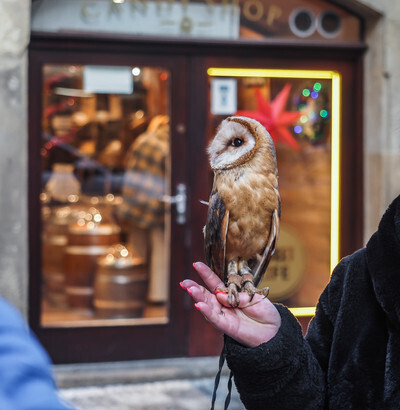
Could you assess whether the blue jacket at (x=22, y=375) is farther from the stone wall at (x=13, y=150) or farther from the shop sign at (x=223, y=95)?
the shop sign at (x=223, y=95)

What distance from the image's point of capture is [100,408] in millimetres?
4289

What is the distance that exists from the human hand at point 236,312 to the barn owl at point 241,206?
0.10 ft

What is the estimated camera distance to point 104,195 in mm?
4898

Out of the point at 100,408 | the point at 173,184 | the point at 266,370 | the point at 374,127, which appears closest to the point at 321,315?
the point at 266,370

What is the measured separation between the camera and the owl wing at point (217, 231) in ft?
4.64

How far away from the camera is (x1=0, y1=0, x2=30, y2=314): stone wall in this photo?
435 centimetres

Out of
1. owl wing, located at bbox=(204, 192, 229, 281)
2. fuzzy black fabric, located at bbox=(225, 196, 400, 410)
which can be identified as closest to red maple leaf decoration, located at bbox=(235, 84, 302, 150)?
fuzzy black fabric, located at bbox=(225, 196, 400, 410)

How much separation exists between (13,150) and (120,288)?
1.34 m

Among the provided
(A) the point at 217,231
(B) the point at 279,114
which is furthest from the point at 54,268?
(A) the point at 217,231

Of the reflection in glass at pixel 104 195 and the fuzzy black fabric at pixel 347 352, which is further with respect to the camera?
the reflection in glass at pixel 104 195

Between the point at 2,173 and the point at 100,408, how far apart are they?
1653 mm

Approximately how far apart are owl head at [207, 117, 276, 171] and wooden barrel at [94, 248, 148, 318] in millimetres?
3748

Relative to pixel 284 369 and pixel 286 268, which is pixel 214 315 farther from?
pixel 286 268

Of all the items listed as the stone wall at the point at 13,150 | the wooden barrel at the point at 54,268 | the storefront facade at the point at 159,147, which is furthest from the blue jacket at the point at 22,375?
the wooden barrel at the point at 54,268
